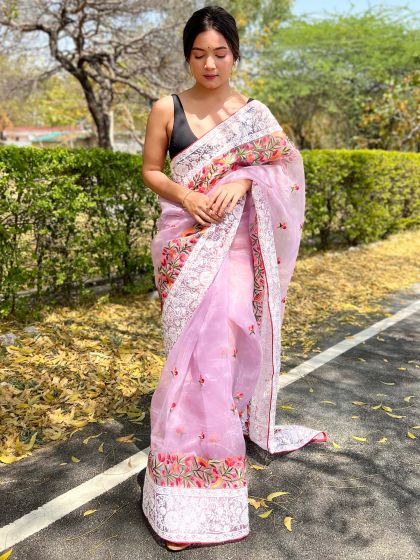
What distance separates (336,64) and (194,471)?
29705mm

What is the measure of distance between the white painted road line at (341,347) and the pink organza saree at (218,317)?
1.50 m

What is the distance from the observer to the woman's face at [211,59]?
2.58 metres

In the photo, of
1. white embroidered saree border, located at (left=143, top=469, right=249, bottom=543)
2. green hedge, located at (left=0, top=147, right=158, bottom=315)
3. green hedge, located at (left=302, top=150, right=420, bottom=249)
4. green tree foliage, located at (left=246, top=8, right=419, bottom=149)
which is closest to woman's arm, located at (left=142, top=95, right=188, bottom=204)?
white embroidered saree border, located at (left=143, top=469, right=249, bottom=543)

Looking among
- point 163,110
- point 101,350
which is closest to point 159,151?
point 163,110

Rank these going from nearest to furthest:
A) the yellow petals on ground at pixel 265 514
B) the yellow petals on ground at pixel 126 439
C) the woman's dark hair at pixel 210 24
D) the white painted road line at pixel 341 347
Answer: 1. the woman's dark hair at pixel 210 24
2. the yellow petals on ground at pixel 265 514
3. the yellow petals on ground at pixel 126 439
4. the white painted road line at pixel 341 347

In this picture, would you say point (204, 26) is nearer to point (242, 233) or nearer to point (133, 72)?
point (242, 233)

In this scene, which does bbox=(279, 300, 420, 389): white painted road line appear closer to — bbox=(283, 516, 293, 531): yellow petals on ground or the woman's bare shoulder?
bbox=(283, 516, 293, 531): yellow petals on ground

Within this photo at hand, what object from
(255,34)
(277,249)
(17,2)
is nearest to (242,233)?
(277,249)

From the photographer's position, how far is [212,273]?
104 inches

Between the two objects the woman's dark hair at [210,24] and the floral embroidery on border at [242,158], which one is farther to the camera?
the floral embroidery on border at [242,158]

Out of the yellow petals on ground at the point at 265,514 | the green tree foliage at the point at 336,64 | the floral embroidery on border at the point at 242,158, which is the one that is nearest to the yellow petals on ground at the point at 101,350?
the yellow petals on ground at the point at 265,514

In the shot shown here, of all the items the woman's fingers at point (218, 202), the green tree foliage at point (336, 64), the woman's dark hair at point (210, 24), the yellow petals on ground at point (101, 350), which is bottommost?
the yellow petals on ground at point (101, 350)

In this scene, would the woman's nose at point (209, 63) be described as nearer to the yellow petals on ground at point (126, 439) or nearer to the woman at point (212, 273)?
the woman at point (212, 273)

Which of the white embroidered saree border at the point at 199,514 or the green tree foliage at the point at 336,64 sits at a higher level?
the green tree foliage at the point at 336,64
